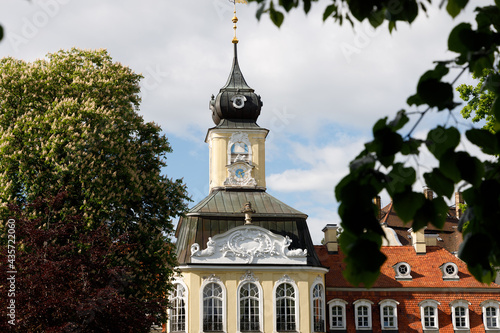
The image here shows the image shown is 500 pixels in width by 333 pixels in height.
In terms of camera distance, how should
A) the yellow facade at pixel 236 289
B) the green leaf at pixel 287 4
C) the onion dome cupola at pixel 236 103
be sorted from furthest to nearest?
1. the onion dome cupola at pixel 236 103
2. the yellow facade at pixel 236 289
3. the green leaf at pixel 287 4

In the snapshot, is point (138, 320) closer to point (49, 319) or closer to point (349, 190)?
point (49, 319)

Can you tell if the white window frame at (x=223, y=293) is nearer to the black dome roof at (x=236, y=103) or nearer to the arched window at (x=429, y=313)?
the arched window at (x=429, y=313)

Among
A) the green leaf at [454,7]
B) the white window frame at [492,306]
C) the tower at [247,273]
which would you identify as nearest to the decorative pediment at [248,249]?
the tower at [247,273]

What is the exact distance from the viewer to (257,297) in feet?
100

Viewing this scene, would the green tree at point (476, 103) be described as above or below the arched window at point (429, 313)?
above

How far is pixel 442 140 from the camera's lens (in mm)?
2580

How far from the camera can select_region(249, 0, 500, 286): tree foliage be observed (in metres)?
2.54

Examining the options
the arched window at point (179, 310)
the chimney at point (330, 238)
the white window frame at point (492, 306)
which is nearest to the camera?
the arched window at point (179, 310)

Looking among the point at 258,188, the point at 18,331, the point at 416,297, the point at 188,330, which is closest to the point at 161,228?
the point at 18,331

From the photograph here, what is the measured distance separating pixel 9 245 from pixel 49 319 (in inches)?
81.3

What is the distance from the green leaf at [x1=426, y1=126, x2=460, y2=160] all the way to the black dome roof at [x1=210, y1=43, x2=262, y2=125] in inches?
1340

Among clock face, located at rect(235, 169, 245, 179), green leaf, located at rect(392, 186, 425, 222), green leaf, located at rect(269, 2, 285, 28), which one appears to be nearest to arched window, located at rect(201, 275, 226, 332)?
clock face, located at rect(235, 169, 245, 179)

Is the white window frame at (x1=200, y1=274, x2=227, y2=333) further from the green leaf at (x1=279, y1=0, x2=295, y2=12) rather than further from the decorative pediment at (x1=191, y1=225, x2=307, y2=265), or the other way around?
the green leaf at (x1=279, y1=0, x2=295, y2=12)

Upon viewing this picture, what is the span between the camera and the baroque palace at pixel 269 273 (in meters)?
30.4
